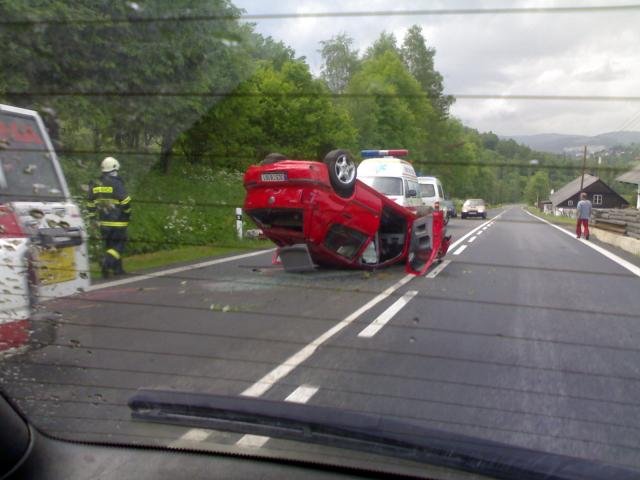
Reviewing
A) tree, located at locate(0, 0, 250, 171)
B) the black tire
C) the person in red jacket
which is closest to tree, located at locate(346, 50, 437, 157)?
tree, located at locate(0, 0, 250, 171)

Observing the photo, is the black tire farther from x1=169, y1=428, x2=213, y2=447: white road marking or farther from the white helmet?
x1=169, y1=428, x2=213, y2=447: white road marking

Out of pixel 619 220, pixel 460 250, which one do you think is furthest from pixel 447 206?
pixel 619 220

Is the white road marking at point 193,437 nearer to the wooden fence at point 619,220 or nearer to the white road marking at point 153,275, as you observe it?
the white road marking at point 153,275

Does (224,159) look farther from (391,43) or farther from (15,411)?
(15,411)

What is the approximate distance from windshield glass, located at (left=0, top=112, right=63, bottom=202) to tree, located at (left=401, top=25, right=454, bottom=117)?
262 cm

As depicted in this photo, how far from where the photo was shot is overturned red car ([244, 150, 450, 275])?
25.0ft

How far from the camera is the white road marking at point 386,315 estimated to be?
609cm

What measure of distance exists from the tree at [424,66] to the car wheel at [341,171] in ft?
7.71

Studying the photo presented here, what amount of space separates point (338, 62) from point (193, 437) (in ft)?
7.29

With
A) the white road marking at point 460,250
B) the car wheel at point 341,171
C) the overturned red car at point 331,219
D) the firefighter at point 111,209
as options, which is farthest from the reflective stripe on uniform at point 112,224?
the white road marking at point 460,250

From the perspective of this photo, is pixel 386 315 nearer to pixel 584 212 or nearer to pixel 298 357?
pixel 298 357

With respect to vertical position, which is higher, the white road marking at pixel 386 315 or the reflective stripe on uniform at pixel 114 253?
the reflective stripe on uniform at pixel 114 253

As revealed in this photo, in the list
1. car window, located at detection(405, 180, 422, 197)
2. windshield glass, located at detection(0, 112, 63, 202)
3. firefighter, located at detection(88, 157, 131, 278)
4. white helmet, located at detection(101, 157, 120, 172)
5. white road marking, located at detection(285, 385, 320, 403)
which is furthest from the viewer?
car window, located at detection(405, 180, 422, 197)

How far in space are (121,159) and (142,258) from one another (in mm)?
3627
